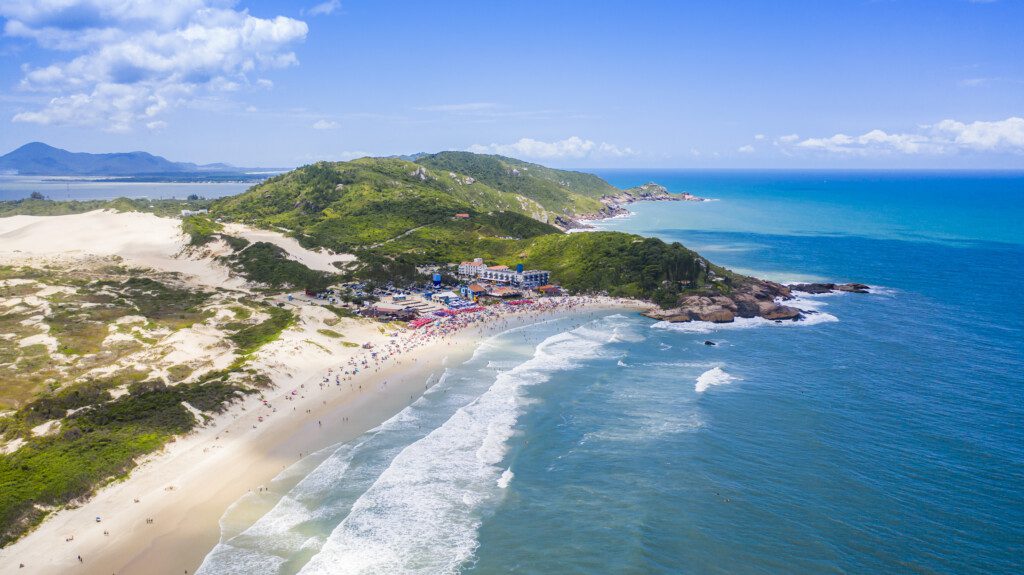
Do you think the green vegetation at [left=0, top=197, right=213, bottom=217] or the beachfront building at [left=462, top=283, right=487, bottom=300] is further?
the green vegetation at [left=0, top=197, right=213, bottom=217]

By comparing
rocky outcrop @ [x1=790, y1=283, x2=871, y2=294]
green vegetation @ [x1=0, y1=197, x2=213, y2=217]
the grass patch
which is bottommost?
the grass patch

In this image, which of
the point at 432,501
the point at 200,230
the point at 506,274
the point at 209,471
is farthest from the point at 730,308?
the point at 200,230

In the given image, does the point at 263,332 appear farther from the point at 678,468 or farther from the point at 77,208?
the point at 77,208

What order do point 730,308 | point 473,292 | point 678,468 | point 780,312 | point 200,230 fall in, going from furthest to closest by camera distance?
1. point 200,230
2. point 473,292
3. point 730,308
4. point 780,312
5. point 678,468

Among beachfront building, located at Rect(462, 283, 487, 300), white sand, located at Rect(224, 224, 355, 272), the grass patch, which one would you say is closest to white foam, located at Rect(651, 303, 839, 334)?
beachfront building, located at Rect(462, 283, 487, 300)

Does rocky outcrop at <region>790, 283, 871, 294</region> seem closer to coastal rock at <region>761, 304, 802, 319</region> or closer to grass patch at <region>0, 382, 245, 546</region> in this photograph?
coastal rock at <region>761, 304, 802, 319</region>

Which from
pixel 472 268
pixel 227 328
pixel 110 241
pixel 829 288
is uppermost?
pixel 110 241

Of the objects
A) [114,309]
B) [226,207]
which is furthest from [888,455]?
[226,207]
